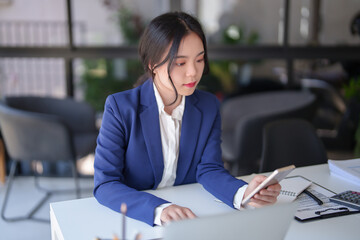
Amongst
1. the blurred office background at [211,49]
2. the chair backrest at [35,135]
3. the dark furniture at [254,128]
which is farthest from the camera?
the blurred office background at [211,49]

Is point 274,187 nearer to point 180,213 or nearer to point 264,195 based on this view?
point 264,195

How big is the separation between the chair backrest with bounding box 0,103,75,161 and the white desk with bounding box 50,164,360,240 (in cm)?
152

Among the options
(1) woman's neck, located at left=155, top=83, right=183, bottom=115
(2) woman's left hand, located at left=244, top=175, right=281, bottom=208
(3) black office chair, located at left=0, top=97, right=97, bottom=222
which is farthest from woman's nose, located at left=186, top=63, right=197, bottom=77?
(3) black office chair, located at left=0, top=97, right=97, bottom=222

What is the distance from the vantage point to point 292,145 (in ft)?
7.42

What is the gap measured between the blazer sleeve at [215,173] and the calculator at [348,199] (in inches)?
13.7

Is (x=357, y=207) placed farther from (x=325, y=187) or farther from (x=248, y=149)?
(x=248, y=149)

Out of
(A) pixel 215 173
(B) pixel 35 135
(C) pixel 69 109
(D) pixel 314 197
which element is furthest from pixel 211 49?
(D) pixel 314 197

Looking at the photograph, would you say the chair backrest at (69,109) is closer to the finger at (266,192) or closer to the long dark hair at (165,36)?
the long dark hair at (165,36)

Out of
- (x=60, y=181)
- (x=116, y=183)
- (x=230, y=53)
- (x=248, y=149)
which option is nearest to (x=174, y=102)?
(x=116, y=183)

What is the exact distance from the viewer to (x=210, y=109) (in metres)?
1.81

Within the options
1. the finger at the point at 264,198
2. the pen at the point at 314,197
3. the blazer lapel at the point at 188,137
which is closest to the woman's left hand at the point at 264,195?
the finger at the point at 264,198

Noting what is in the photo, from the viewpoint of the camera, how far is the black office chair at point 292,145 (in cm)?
222

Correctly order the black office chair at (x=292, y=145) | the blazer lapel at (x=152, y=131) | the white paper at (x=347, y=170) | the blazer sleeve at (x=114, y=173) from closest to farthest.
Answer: the blazer sleeve at (x=114, y=173) → the blazer lapel at (x=152, y=131) → the white paper at (x=347, y=170) → the black office chair at (x=292, y=145)

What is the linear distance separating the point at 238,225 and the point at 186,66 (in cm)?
77
